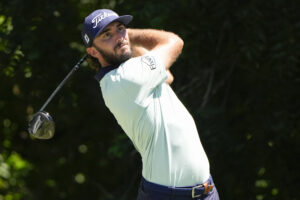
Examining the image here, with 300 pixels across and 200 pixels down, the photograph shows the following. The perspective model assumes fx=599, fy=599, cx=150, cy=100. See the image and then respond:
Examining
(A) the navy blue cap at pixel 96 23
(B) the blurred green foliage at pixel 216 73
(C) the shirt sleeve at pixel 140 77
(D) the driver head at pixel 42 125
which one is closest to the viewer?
(C) the shirt sleeve at pixel 140 77

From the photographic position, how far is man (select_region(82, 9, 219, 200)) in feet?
10.0

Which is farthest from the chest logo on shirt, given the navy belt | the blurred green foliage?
the blurred green foliage

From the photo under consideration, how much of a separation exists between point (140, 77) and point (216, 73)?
259 cm

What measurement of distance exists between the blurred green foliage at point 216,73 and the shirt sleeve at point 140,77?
5.27 feet

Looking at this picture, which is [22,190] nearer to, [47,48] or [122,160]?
[122,160]

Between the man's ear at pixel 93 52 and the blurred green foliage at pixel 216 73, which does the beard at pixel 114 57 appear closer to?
the man's ear at pixel 93 52

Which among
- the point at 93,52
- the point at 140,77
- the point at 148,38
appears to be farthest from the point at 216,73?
the point at 140,77

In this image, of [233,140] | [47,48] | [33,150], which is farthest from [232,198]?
[33,150]

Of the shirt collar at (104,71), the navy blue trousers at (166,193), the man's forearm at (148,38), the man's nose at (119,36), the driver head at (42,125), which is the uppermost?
the man's nose at (119,36)

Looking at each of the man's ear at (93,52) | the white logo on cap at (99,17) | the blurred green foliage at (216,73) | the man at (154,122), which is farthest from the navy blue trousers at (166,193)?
the blurred green foliage at (216,73)

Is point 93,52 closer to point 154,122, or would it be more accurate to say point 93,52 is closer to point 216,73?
point 154,122

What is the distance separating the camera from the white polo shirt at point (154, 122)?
305cm

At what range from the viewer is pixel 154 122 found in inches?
120

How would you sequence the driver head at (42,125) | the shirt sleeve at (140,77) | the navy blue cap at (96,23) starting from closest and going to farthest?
the shirt sleeve at (140,77) < the navy blue cap at (96,23) < the driver head at (42,125)
